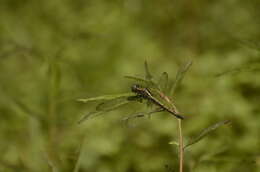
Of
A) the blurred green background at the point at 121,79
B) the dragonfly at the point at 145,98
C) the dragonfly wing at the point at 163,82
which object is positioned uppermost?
the blurred green background at the point at 121,79

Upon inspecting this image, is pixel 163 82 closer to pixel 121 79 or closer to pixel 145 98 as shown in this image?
pixel 145 98

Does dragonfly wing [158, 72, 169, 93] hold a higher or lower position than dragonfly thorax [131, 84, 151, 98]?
higher

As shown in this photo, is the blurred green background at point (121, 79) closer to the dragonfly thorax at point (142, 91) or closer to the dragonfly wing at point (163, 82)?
the dragonfly wing at point (163, 82)

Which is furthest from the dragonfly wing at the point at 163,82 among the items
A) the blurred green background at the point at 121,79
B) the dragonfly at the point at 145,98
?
the blurred green background at the point at 121,79

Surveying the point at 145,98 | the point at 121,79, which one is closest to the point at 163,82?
the point at 145,98

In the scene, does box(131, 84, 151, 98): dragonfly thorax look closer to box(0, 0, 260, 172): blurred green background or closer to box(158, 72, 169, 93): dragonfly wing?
box(158, 72, 169, 93): dragonfly wing

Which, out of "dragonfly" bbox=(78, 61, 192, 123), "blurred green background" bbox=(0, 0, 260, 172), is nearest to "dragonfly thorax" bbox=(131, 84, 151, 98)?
"dragonfly" bbox=(78, 61, 192, 123)

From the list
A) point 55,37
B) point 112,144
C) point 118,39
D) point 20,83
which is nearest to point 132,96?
point 112,144

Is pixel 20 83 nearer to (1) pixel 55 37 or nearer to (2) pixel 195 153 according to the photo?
(1) pixel 55 37
